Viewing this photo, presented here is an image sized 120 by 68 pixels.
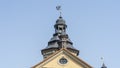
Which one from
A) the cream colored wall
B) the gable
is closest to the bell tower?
the gable

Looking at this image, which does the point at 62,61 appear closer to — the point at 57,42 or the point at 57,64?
the point at 57,64

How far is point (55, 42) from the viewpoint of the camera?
63.9 m

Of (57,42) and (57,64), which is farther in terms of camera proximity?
(57,42)

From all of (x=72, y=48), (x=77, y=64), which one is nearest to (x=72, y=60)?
(x=77, y=64)

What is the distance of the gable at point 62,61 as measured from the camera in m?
49.8

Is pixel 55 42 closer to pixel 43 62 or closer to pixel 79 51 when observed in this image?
pixel 79 51

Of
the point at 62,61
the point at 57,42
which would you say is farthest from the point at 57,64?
the point at 57,42

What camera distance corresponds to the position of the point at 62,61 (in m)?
50.5

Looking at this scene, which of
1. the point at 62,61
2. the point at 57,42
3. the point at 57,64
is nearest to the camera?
the point at 57,64

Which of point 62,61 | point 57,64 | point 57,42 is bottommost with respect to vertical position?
point 57,64

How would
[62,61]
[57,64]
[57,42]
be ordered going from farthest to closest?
1. [57,42]
2. [62,61]
3. [57,64]

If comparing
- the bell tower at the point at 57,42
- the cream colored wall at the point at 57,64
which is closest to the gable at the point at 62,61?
the cream colored wall at the point at 57,64

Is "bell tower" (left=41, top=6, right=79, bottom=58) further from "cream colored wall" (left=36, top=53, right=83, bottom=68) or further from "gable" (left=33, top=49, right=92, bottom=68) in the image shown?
"cream colored wall" (left=36, top=53, right=83, bottom=68)

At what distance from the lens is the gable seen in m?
49.8
